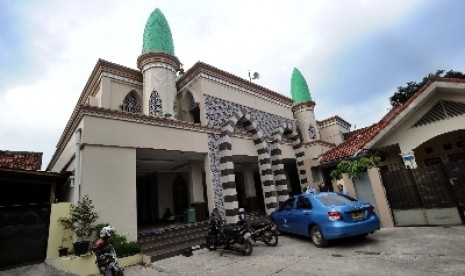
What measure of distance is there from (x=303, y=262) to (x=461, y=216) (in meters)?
5.39

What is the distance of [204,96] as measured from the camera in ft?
45.4

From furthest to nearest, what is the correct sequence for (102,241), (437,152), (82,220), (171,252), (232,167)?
(232,167) → (437,152) → (171,252) → (82,220) → (102,241)

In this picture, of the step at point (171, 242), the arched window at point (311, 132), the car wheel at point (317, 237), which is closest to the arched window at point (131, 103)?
the step at point (171, 242)

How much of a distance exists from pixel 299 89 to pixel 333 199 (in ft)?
49.3

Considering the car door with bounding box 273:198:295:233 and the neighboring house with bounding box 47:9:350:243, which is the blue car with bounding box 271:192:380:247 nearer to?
the car door with bounding box 273:198:295:233

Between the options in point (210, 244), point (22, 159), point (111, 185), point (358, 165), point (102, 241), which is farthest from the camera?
point (22, 159)

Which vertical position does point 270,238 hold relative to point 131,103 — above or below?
below

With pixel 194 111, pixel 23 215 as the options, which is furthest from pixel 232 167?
pixel 23 215

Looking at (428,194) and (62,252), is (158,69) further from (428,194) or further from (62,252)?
(428,194)

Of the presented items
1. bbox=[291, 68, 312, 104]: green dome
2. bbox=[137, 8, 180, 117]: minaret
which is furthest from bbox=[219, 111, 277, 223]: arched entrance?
bbox=[291, 68, 312, 104]: green dome

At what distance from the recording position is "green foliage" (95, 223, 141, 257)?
7.65m

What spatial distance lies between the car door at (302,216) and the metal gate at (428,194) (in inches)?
133

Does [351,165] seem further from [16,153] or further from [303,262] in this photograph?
[16,153]

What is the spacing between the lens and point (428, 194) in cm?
824
